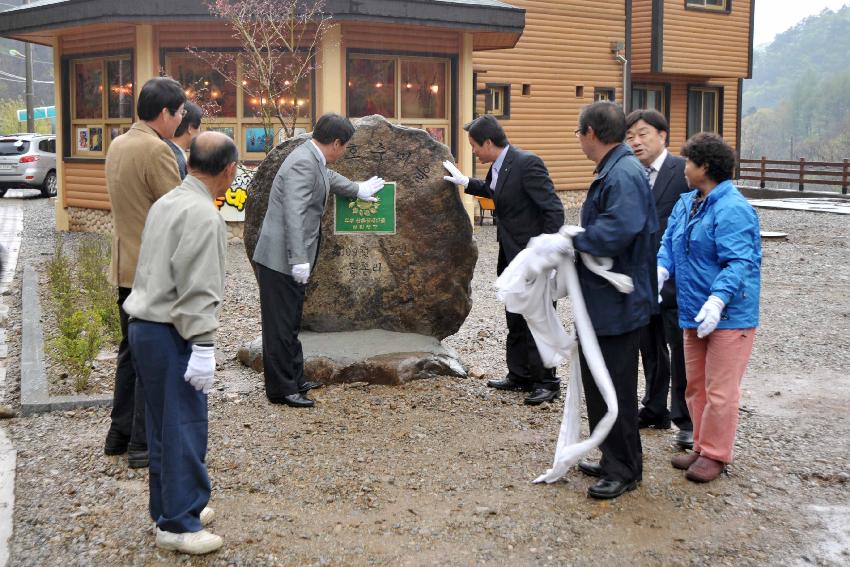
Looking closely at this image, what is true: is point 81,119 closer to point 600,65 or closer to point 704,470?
point 600,65

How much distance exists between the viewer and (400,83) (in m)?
15.6

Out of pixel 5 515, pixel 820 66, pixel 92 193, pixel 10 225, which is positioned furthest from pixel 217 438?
pixel 820 66

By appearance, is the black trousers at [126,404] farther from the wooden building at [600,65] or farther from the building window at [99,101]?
the wooden building at [600,65]

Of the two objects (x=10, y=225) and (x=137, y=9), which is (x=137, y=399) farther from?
(x=10, y=225)

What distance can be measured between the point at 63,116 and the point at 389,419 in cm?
1284

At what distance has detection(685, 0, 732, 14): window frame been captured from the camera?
24375 millimetres

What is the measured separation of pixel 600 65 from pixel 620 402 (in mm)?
18994

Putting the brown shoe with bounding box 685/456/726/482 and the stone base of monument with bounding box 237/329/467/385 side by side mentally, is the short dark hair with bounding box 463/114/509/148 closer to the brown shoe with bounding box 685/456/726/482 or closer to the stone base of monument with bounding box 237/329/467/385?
the stone base of monument with bounding box 237/329/467/385

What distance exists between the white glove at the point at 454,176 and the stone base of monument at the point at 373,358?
125 cm

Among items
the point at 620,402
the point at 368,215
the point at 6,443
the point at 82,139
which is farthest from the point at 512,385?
the point at 82,139

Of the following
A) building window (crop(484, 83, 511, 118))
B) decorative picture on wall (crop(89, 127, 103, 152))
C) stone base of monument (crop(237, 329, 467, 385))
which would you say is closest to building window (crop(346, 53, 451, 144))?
decorative picture on wall (crop(89, 127, 103, 152))

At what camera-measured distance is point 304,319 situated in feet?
24.1

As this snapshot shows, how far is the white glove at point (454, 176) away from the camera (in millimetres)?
6973

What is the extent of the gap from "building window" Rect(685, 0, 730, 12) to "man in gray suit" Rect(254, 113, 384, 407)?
2047 cm
